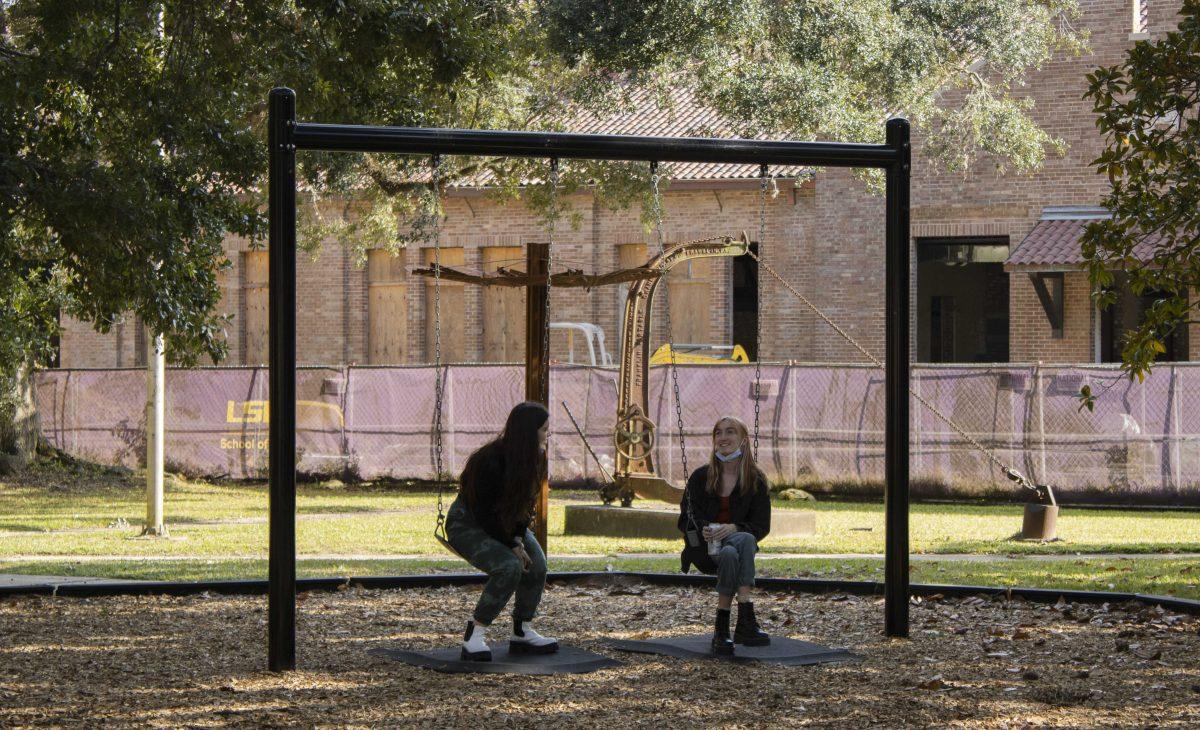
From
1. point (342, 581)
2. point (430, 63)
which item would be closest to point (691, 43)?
point (430, 63)

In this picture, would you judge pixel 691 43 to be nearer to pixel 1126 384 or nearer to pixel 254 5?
pixel 1126 384

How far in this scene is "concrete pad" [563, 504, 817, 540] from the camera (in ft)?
57.5

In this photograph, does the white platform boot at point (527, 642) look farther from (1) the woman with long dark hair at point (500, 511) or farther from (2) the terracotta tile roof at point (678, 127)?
(2) the terracotta tile roof at point (678, 127)

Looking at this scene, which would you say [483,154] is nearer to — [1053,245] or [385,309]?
[1053,245]

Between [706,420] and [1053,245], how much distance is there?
27.9ft

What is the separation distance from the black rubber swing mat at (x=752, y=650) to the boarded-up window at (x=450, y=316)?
92.4 feet

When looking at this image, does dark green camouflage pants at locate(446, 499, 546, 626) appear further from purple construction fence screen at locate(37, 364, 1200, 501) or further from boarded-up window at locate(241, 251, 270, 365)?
boarded-up window at locate(241, 251, 270, 365)

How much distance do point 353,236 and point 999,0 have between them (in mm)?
12777

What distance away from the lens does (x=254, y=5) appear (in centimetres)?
1231

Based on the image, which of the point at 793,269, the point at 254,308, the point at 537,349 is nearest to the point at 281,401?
the point at 537,349

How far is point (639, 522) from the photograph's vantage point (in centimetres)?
1773

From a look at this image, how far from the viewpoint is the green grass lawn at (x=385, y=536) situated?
45.2 feet

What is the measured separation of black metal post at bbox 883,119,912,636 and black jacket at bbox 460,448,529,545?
2.15m

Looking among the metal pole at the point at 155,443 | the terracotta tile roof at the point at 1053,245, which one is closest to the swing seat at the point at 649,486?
the metal pole at the point at 155,443
